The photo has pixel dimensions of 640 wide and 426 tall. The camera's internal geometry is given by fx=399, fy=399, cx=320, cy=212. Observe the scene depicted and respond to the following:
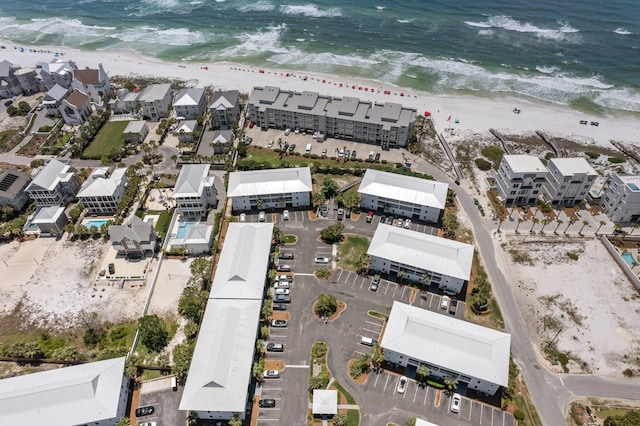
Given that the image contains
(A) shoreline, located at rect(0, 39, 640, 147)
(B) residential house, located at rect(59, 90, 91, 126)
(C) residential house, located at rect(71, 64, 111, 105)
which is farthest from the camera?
(C) residential house, located at rect(71, 64, 111, 105)

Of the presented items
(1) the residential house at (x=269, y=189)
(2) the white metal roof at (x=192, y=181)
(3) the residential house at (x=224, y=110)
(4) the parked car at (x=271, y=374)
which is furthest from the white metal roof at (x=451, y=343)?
(3) the residential house at (x=224, y=110)

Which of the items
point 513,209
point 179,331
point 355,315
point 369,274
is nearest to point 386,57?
point 513,209

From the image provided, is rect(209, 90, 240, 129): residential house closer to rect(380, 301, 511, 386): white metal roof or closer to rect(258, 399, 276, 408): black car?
rect(380, 301, 511, 386): white metal roof

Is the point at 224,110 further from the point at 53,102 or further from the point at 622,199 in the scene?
the point at 622,199

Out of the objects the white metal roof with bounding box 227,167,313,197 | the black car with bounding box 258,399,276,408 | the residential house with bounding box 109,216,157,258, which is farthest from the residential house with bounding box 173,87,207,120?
the black car with bounding box 258,399,276,408

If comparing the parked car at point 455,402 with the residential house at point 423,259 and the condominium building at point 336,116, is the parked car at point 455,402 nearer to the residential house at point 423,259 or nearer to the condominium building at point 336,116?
the residential house at point 423,259
